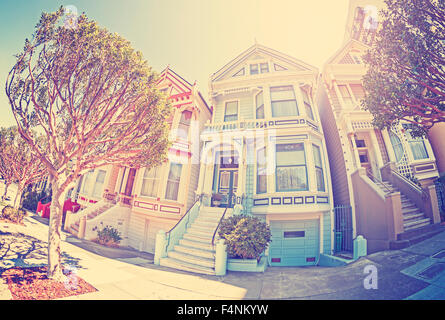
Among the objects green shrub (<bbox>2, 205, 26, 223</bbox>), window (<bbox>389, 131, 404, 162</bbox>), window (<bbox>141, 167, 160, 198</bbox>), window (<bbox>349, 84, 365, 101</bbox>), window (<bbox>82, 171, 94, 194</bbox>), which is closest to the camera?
window (<bbox>389, 131, 404, 162</bbox>)

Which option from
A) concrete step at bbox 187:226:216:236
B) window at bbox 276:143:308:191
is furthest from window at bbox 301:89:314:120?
concrete step at bbox 187:226:216:236

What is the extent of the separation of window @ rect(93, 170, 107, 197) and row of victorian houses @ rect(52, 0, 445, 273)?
1.42 m

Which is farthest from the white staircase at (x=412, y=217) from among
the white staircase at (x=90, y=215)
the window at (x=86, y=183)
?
the window at (x=86, y=183)

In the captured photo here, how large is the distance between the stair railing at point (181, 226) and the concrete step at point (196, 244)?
367mm

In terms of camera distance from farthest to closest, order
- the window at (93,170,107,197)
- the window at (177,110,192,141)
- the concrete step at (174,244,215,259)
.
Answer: the window at (93,170,107,197), the window at (177,110,192,141), the concrete step at (174,244,215,259)

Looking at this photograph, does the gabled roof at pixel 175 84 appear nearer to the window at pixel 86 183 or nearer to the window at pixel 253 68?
the window at pixel 253 68

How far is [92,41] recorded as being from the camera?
17.0 feet

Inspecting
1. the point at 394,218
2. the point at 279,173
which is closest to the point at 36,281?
the point at 279,173

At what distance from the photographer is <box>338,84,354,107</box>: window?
39.0ft

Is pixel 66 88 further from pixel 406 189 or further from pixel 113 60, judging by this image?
pixel 406 189

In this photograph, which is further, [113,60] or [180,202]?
[180,202]

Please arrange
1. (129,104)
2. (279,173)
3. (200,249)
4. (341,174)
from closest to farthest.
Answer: (129,104)
(200,249)
(279,173)
(341,174)

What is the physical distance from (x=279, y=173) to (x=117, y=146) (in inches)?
305

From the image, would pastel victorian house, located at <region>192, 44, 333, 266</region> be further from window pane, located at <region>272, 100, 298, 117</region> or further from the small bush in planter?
the small bush in planter
